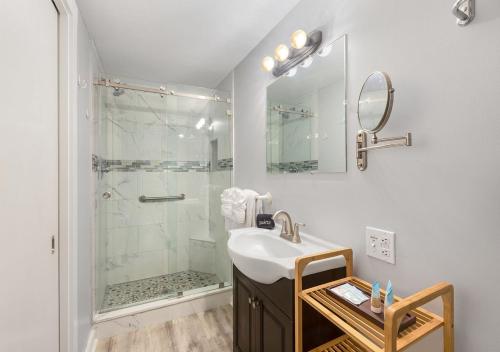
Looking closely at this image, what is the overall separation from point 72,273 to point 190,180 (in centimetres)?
158

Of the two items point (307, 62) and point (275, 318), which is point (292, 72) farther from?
point (275, 318)

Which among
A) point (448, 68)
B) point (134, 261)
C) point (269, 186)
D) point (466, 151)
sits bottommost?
point (134, 261)

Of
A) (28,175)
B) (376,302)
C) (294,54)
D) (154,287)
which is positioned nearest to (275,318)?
(376,302)

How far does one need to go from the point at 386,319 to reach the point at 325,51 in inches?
48.6

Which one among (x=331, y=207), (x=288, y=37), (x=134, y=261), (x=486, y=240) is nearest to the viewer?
(x=486, y=240)

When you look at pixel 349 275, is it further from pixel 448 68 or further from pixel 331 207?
pixel 448 68

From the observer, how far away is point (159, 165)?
8.57ft

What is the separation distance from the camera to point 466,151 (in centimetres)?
70

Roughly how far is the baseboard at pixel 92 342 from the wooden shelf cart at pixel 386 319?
1.58 meters

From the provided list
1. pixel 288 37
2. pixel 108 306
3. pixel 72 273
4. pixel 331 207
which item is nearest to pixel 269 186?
pixel 331 207

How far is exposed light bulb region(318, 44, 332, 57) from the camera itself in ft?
4.00

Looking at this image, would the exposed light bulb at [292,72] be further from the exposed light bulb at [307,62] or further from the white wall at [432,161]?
the white wall at [432,161]

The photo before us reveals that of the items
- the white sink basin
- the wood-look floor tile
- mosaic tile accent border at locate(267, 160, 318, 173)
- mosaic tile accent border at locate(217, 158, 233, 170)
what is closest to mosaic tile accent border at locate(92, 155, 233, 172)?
mosaic tile accent border at locate(217, 158, 233, 170)

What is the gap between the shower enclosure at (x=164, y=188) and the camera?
7.78ft
